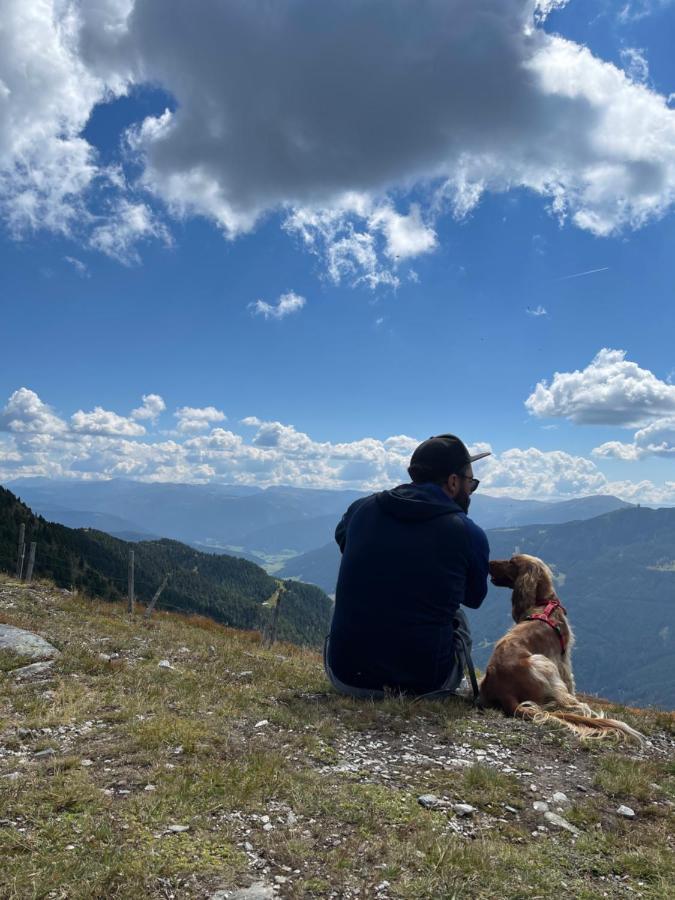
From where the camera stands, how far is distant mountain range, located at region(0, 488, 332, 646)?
61.8 metres

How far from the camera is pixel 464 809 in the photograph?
366cm

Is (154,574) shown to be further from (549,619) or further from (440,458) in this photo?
(440,458)

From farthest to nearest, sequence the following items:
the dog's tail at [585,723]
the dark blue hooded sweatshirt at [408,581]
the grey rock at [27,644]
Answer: the grey rock at [27,644]
the dark blue hooded sweatshirt at [408,581]
the dog's tail at [585,723]

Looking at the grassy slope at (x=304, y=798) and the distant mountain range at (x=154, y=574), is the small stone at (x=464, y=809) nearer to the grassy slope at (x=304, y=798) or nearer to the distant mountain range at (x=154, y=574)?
the grassy slope at (x=304, y=798)

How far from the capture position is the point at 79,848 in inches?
112

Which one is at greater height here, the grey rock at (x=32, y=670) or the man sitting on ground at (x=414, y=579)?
the man sitting on ground at (x=414, y=579)

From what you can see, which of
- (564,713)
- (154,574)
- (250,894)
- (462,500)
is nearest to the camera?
(250,894)

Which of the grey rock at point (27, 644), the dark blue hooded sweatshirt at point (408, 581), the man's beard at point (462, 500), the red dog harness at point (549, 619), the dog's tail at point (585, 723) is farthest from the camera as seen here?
the grey rock at point (27, 644)

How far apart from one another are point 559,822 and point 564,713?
9.58ft

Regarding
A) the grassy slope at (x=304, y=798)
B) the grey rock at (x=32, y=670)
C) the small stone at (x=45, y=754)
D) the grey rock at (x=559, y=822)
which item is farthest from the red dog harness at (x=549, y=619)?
the grey rock at (x=32, y=670)

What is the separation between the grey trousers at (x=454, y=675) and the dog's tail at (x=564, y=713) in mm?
815

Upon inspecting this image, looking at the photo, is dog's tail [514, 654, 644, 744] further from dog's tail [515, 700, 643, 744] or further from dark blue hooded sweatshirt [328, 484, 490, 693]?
dark blue hooded sweatshirt [328, 484, 490, 693]

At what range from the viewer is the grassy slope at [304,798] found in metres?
2.75

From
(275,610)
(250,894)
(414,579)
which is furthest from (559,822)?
(275,610)
